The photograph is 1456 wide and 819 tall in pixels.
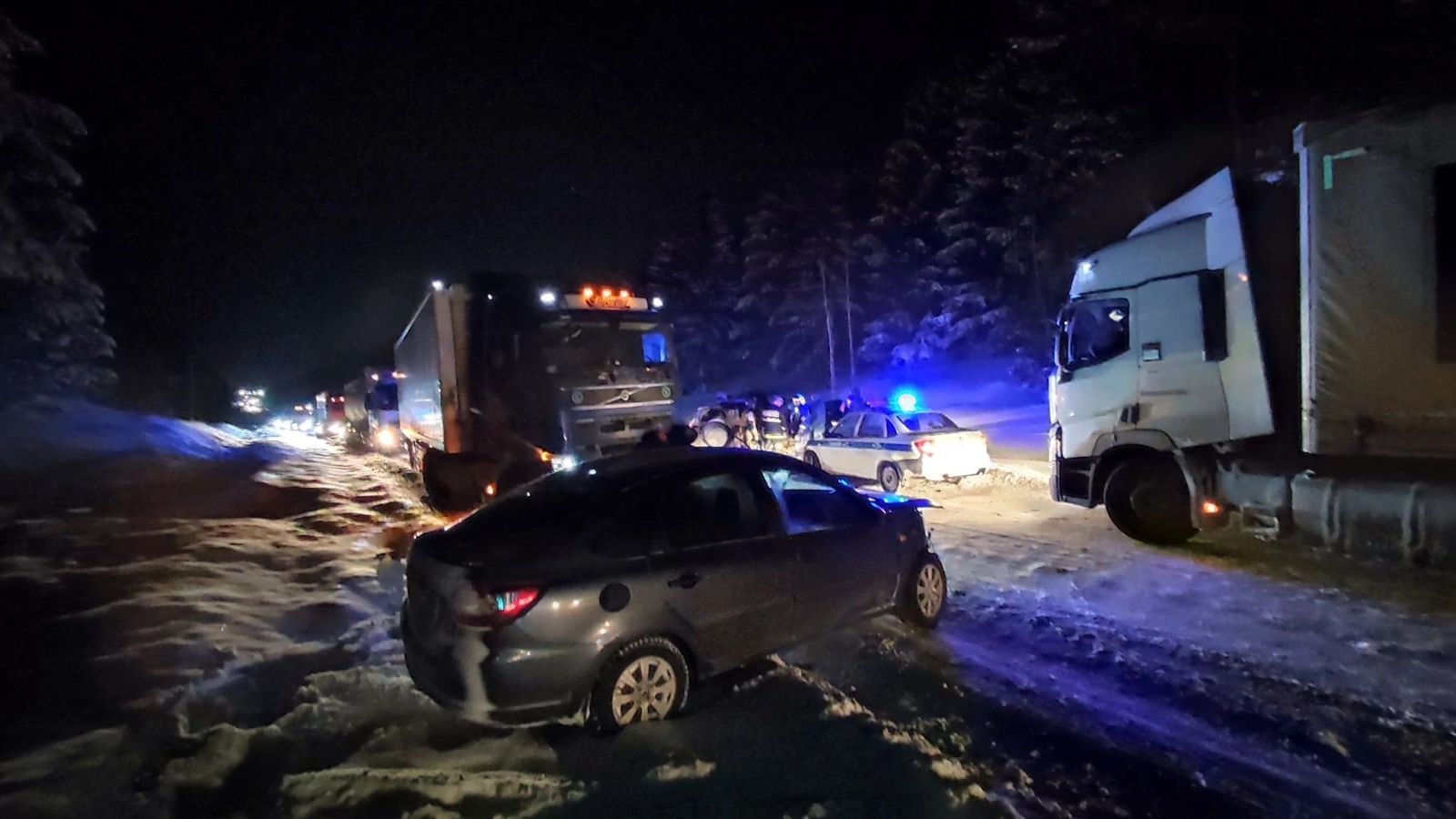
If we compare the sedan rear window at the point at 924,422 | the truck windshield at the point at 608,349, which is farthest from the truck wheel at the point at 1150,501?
the truck windshield at the point at 608,349

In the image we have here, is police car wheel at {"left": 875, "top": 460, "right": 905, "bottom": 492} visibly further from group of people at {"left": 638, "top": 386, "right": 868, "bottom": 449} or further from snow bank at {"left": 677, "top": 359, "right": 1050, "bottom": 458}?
group of people at {"left": 638, "top": 386, "right": 868, "bottom": 449}

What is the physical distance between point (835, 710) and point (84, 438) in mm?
22467

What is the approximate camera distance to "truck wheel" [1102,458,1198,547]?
852 centimetres

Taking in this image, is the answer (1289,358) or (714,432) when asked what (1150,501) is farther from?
(714,432)

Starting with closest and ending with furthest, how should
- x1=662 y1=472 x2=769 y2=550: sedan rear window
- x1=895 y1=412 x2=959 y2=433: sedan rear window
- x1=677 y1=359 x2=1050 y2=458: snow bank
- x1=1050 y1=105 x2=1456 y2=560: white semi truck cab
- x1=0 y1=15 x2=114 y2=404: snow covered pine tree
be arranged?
x1=662 y1=472 x2=769 y2=550: sedan rear window < x1=1050 y1=105 x2=1456 y2=560: white semi truck cab < x1=895 y1=412 x2=959 y2=433: sedan rear window < x1=0 y1=15 x2=114 y2=404: snow covered pine tree < x1=677 y1=359 x2=1050 y2=458: snow bank

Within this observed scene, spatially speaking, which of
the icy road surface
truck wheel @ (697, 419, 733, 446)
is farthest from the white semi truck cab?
truck wheel @ (697, 419, 733, 446)

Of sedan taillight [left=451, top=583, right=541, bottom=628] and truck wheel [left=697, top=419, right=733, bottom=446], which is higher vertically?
truck wheel [left=697, top=419, right=733, bottom=446]

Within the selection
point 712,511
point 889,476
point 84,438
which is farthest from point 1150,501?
point 84,438

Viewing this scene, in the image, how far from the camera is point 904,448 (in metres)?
12.5

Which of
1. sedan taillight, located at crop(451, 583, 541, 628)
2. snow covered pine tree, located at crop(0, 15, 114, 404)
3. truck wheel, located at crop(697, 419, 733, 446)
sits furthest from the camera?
truck wheel, located at crop(697, 419, 733, 446)

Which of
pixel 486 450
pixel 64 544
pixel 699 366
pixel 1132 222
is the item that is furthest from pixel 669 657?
pixel 699 366

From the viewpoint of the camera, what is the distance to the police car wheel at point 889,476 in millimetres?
12727

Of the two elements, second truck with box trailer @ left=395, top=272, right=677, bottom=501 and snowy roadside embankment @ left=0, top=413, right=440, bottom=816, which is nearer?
snowy roadside embankment @ left=0, top=413, right=440, bottom=816

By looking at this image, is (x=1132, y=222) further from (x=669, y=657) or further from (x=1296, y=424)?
(x=669, y=657)
